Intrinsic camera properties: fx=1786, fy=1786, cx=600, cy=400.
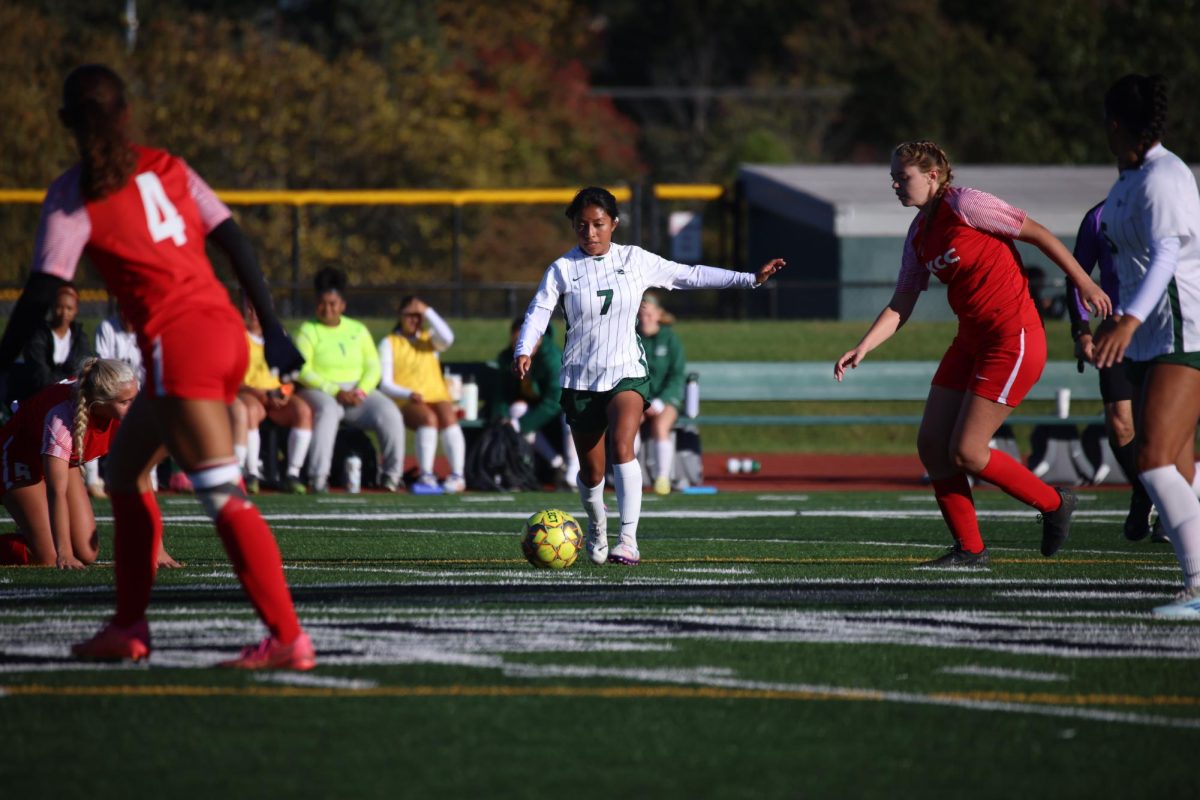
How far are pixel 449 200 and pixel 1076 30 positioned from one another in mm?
26017

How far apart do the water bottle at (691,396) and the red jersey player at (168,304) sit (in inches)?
468

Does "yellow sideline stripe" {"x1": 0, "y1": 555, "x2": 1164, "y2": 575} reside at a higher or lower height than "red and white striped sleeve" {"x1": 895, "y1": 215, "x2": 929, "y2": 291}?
lower

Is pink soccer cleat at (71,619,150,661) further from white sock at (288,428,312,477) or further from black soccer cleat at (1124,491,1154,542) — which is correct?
white sock at (288,428,312,477)

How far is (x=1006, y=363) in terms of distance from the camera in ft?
27.8

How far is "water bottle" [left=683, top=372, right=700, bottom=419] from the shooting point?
17.8 metres

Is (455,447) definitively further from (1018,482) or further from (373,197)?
(373,197)

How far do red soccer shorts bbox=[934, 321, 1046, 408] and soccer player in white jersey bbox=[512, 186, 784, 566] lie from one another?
125cm

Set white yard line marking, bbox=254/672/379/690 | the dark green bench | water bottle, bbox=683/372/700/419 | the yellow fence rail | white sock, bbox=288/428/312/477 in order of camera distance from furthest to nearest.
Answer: the yellow fence rail < the dark green bench < water bottle, bbox=683/372/700/419 < white sock, bbox=288/428/312/477 < white yard line marking, bbox=254/672/379/690

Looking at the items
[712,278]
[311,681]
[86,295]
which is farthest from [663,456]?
[86,295]

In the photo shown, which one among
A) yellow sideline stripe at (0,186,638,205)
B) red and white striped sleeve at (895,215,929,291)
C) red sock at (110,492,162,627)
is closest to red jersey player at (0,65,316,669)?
red sock at (110,492,162,627)

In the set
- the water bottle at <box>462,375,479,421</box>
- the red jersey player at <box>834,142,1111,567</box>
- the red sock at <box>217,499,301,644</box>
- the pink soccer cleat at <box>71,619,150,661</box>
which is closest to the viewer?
the red sock at <box>217,499,301,644</box>

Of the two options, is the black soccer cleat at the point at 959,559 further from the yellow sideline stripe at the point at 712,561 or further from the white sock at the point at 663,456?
the white sock at the point at 663,456

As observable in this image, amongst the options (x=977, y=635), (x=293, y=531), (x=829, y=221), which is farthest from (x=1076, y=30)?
(x=977, y=635)

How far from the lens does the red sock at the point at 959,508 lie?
894 cm
